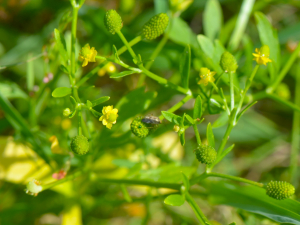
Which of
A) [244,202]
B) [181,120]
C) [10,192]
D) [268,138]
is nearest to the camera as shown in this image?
[181,120]

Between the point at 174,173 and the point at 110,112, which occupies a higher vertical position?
the point at 110,112

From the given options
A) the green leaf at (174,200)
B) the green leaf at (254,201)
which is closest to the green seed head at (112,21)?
the green leaf at (174,200)

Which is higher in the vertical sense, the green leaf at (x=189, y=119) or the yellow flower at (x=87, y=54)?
the yellow flower at (x=87, y=54)

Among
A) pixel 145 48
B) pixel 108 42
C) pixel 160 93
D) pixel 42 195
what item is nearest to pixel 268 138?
pixel 160 93

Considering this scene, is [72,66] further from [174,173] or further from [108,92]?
[108,92]

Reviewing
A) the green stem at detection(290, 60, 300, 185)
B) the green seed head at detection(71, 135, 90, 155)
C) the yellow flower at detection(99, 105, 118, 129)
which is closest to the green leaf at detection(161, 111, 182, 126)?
the yellow flower at detection(99, 105, 118, 129)

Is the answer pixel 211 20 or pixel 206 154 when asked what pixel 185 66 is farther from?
pixel 211 20

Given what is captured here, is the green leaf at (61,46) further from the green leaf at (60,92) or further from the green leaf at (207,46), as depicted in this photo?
the green leaf at (207,46)
